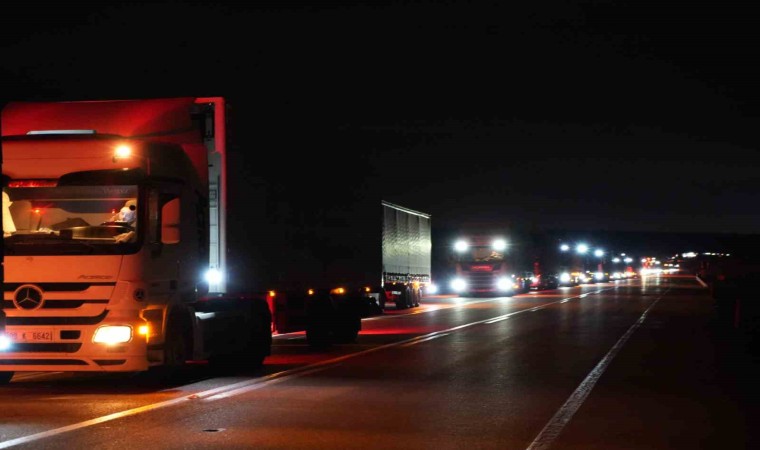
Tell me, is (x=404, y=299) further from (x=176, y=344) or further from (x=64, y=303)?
(x=64, y=303)

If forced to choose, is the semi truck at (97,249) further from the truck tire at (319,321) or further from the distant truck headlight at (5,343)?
the truck tire at (319,321)

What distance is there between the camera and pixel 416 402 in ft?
41.6

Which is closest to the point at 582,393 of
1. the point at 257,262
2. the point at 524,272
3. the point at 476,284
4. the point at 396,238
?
the point at 257,262

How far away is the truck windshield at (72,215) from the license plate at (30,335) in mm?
1036

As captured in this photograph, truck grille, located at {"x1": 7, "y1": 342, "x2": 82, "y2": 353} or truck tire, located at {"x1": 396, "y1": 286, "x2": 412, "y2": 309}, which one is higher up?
truck tire, located at {"x1": 396, "y1": 286, "x2": 412, "y2": 309}

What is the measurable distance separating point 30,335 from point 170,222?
2.18 metres

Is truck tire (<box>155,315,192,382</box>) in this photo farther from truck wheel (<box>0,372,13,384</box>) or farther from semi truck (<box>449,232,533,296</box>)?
semi truck (<box>449,232,533,296</box>)

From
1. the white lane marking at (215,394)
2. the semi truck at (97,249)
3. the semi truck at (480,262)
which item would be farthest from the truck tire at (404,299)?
the semi truck at (97,249)

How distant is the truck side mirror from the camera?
1338 cm

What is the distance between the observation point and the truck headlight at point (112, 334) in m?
12.9

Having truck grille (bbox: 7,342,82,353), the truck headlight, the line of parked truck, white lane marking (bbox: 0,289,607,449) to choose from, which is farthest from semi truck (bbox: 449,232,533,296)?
truck grille (bbox: 7,342,82,353)

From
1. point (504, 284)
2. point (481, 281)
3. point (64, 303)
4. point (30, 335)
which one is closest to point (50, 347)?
point (30, 335)

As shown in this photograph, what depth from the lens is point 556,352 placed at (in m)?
20.2

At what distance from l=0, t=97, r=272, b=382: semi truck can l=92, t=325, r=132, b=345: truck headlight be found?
0.01m
